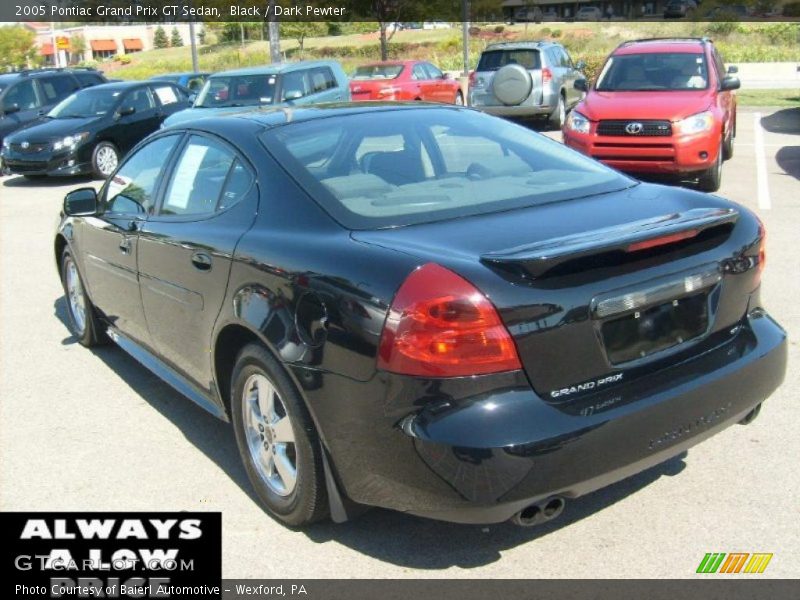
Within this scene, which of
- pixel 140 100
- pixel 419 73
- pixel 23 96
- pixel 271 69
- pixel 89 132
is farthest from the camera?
pixel 419 73

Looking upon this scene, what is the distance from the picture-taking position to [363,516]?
354 cm

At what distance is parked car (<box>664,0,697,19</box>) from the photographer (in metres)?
71.0

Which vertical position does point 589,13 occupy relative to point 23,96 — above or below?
above

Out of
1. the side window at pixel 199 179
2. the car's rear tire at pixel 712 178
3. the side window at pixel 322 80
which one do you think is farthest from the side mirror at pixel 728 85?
the side window at pixel 199 179

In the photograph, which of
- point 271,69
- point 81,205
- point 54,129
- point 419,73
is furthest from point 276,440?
point 419,73

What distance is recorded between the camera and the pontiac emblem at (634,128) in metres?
10.2

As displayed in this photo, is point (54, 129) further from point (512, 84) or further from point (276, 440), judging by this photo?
point (276, 440)

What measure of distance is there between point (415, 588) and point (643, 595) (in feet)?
2.50

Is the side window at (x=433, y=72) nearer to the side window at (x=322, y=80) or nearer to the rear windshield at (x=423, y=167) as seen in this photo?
the side window at (x=322, y=80)

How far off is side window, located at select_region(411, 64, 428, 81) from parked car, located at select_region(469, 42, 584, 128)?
2222 mm

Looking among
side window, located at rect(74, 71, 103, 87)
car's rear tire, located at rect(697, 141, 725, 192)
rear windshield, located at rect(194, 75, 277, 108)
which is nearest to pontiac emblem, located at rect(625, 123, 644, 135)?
car's rear tire, located at rect(697, 141, 725, 192)

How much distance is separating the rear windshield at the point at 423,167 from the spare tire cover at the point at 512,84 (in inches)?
501

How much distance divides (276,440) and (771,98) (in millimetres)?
22448

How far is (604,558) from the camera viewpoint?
3.14 metres
